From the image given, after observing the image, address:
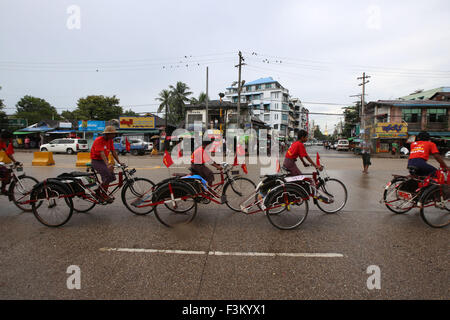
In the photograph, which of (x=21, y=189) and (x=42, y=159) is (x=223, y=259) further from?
(x=42, y=159)

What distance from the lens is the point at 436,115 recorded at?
29000 millimetres

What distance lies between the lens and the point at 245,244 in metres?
3.37

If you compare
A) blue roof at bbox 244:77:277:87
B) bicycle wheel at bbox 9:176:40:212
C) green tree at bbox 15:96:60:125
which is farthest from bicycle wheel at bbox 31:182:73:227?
green tree at bbox 15:96:60:125

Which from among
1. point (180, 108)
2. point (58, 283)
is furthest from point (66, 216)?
point (180, 108)

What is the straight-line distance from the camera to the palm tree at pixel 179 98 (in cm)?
3672

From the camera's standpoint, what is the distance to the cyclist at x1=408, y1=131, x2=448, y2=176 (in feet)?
14.6

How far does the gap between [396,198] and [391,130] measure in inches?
1196

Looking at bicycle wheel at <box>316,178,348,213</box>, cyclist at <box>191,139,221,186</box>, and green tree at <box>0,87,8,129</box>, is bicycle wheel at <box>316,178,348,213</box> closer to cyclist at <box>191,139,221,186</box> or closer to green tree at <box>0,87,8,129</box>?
cyclist at <box>191,139,221,186</box>

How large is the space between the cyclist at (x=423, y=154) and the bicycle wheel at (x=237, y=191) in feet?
11.3

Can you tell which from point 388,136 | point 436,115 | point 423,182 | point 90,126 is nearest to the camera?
point 423,182

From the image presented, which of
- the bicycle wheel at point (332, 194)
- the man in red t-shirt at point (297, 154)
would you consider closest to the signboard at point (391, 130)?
the bicycle wheel at point (332, 194)

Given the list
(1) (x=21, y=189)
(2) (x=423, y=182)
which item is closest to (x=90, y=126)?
(1) (x=21, y=189)

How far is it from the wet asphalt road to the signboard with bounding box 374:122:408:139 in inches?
1193

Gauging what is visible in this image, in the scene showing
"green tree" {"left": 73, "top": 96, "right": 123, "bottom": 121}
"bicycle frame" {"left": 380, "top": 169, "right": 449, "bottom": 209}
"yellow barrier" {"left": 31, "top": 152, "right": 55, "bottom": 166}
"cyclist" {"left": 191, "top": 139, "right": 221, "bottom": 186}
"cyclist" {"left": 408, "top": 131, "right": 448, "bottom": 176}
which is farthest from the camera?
"green tree" {"left": 73, "top": 96, "right": 123, "bottom": 121}
